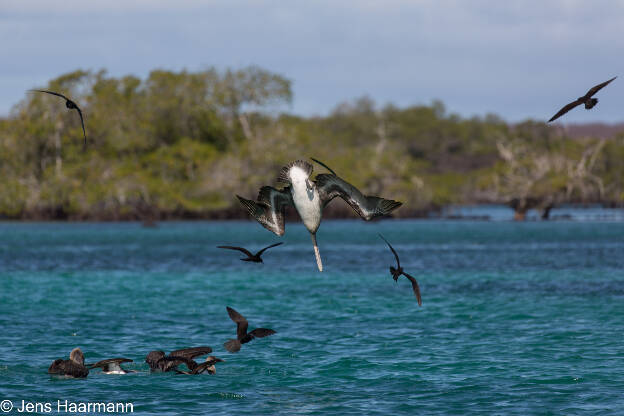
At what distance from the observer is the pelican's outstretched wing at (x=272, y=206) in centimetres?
1436

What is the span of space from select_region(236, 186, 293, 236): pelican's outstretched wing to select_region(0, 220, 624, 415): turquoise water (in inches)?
331

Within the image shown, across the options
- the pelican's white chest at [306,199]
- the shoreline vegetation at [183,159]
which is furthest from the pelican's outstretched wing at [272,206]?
the shoreline vegetation at [183,159]

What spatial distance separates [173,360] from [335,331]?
425 inches

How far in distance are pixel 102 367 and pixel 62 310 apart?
60.4ft

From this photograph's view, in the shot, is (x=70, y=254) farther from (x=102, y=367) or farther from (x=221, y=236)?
(x=102, y=367)

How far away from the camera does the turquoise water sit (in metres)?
23.3

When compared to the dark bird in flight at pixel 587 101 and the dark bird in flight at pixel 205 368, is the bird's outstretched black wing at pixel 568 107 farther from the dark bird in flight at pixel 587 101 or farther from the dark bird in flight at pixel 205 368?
the dark bird in flight at pixel 205 368

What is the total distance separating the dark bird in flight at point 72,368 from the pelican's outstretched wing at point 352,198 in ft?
42.4

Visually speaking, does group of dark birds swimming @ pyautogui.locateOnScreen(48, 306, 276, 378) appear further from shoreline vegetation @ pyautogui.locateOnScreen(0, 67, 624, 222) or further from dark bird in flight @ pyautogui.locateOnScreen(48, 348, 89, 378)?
shoreline vegetation @ pyautogui.locateOnScreen(0, 67, 624, 222)

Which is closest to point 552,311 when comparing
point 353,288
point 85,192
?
point 353,288

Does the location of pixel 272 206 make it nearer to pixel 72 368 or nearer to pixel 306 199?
pixel 306 199

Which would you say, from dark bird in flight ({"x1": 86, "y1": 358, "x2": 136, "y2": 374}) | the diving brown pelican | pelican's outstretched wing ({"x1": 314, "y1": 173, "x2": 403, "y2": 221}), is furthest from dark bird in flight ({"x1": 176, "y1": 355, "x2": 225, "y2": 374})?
pelican's outstretched wing ({"x1": 314, "y1": 173, "x2": 403, "y2": 221})

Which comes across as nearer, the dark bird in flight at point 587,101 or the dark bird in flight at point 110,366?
the dark bird in flight at point 587,101

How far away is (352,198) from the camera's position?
559 inches
